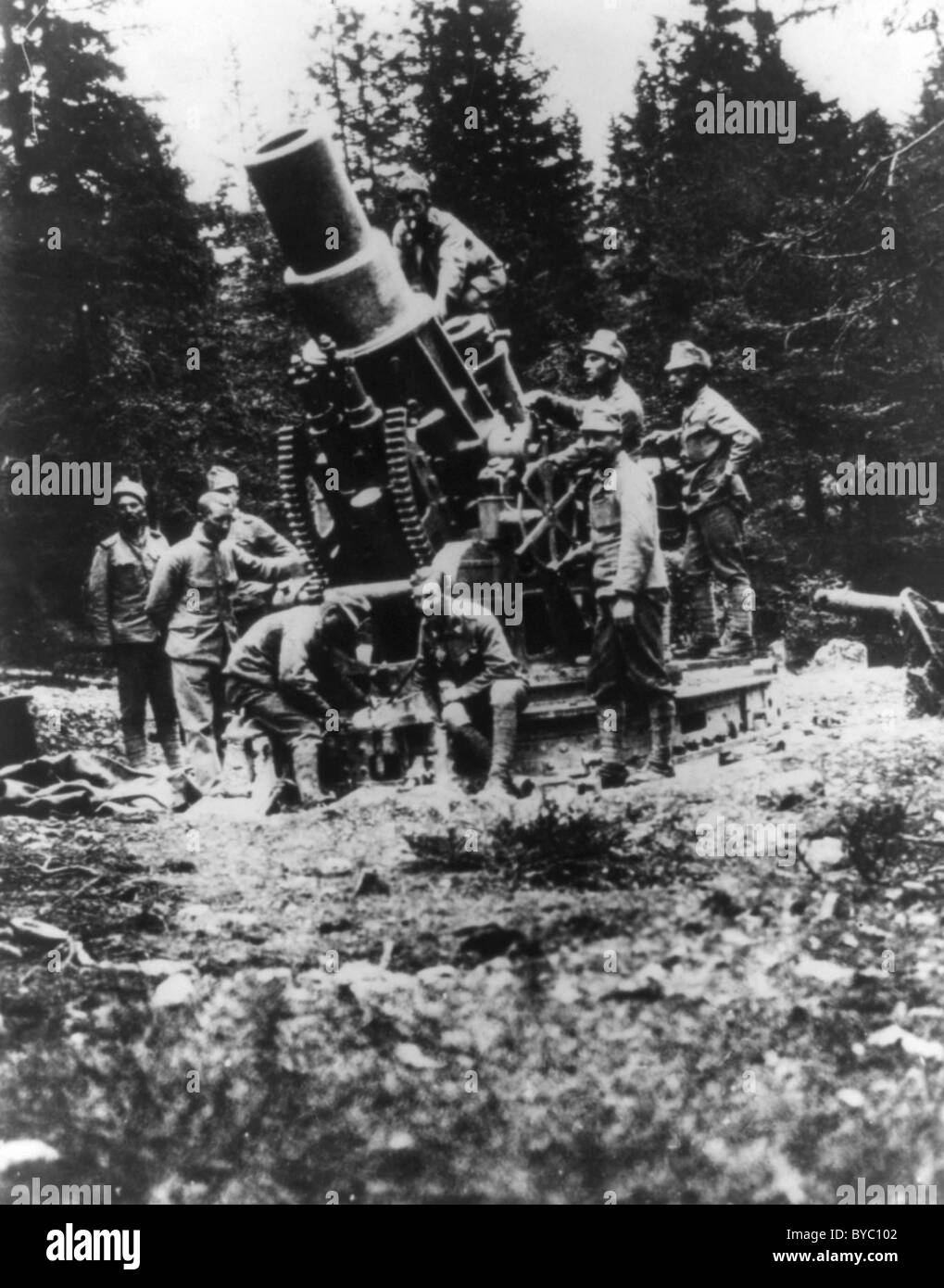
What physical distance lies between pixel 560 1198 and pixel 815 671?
251 cm

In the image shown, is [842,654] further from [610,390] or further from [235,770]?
[235,770]

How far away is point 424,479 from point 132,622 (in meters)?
1.50

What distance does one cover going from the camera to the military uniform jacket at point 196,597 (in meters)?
5.24

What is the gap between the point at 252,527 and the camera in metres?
5.32

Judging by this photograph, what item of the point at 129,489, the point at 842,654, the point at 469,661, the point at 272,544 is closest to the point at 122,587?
the point at 129,489

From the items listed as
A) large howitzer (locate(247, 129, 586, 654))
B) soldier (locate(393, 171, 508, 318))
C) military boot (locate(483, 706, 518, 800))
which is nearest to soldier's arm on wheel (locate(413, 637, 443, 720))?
military boot (locate(483, 706, 518, 800))

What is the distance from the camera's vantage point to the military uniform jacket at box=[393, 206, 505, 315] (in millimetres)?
5129

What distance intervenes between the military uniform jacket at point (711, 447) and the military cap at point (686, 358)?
11cm

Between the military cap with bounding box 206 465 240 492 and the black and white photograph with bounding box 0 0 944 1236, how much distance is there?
50 mm

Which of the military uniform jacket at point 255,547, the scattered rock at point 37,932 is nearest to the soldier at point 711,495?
the military uniform jacket at point 255,547

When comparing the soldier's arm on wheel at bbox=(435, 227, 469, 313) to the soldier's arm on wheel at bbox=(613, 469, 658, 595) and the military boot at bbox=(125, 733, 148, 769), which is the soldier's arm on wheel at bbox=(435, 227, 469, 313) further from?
the military boot at bbox=(125, 733, 148, 769)

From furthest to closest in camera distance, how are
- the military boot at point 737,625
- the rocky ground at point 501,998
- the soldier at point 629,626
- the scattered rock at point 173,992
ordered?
the military boot at point 737,625 → the soldier at point 629,626 → the scattered rock at point 173,992 → the rocky ground at point 501,998

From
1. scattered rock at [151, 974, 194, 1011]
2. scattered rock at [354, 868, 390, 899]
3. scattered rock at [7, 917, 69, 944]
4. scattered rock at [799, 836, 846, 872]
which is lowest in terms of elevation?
scattered rock at [151, 974, 194, 1011]

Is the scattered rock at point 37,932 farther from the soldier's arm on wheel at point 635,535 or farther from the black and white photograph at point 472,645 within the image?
the soldier's arm on wheel at point 635,535
